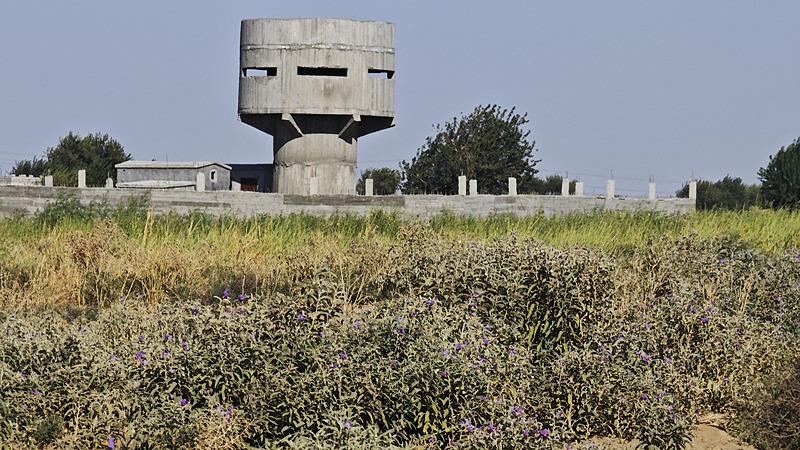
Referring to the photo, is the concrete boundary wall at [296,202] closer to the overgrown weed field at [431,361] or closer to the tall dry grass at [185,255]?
the tall dry grass at [185,255]

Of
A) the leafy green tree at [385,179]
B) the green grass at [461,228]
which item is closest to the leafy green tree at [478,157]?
the leafy green tree at [385,179]

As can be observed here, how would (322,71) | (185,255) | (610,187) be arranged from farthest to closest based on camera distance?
(322,71) → (610,187) → (185,255)

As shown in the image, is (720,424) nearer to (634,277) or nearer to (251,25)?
A: (634,277)

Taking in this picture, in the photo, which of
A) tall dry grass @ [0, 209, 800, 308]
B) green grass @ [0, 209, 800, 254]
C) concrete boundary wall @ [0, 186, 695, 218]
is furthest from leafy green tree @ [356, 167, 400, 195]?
tall dry grass @ [0, 209, 800, 308]

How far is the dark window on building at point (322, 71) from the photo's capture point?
3306 centimetres

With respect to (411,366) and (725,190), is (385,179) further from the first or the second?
(411,366)

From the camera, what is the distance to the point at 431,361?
7.83 m

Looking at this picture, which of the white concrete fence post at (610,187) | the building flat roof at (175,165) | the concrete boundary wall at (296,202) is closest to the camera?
the concrete boundary wall at (296,202)

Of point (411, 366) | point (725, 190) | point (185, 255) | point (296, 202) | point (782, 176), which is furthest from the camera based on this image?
point (725, 190)

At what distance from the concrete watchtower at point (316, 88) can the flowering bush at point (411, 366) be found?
2276 centimetres

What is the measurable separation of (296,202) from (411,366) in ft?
69.5

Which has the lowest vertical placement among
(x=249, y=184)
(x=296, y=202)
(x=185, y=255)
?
(x=185, y=255)

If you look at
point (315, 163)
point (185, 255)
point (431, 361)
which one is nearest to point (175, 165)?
point (315, 163)

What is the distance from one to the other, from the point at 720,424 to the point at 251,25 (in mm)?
25716
